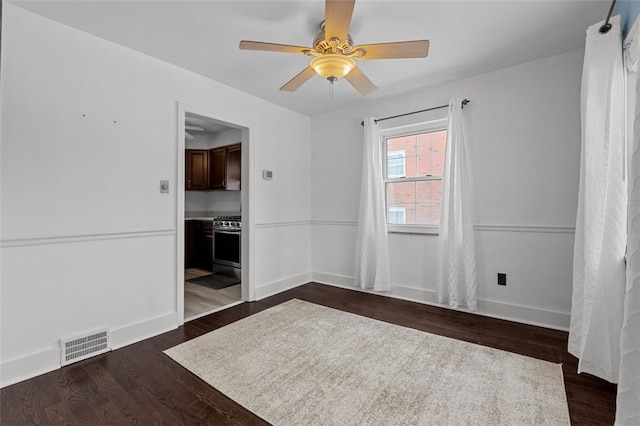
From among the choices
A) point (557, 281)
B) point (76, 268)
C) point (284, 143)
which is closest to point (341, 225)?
point (284, 143)

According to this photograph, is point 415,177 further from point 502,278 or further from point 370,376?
point 370,376

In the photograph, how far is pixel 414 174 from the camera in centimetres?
380

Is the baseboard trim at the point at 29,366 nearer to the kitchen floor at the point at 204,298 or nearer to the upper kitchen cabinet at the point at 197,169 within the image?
the kitchen floor at the point at 204,298

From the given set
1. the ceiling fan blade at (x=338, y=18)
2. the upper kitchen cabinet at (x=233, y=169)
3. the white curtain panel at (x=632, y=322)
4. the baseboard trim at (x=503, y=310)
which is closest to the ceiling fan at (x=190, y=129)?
the upper kitchen cabinet at (x=233, y=169)

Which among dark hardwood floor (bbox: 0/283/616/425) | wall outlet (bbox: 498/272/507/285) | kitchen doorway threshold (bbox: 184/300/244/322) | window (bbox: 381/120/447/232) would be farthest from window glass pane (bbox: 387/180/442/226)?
kitchen doorway threshold (bbox: 184/300/244/322)

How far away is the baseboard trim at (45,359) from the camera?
2.09 m

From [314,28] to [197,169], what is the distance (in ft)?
13.2

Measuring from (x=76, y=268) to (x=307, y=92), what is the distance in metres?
2.81

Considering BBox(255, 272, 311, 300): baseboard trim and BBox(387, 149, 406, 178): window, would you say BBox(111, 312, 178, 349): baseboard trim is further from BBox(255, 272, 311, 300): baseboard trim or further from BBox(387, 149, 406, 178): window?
BBox(387, 149, 406, 178): window

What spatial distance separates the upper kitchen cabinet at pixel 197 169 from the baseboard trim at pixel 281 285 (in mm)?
2558

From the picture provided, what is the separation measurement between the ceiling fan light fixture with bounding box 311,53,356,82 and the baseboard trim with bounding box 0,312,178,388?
101 inches

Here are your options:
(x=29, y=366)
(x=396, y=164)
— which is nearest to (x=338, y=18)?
(x=396, y=164)

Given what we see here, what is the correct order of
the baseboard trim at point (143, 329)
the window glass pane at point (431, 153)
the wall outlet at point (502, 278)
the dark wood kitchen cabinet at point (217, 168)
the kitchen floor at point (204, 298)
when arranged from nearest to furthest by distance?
the baseboard trim at point (143, 329) < the wall outlet at point (502, 278) < the kitchen floor at point (204, 298) < the window glass pane at point (431, 153) < the dark wood kitchen cabinet at point (217, 168)

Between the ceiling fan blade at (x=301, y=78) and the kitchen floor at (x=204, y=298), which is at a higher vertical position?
the ceiling fan blade at (x=301, y=78)
